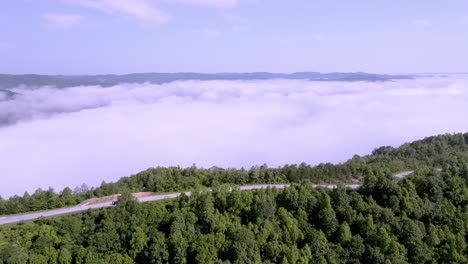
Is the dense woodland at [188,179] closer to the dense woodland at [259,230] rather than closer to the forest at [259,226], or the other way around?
the forest at [259,226]

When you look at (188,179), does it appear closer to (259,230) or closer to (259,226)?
(259,226)

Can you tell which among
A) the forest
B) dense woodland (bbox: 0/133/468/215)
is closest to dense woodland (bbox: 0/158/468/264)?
the forest

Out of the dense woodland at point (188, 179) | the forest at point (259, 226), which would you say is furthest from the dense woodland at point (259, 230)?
the dense woodland at point (188, 179)


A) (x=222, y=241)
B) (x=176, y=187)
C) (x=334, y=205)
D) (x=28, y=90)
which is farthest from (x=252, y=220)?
(x=28, y=90)

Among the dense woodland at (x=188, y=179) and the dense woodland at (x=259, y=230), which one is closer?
the dense woodland at (x=259, y=230)

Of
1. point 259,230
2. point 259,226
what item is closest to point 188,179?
point 259,226
